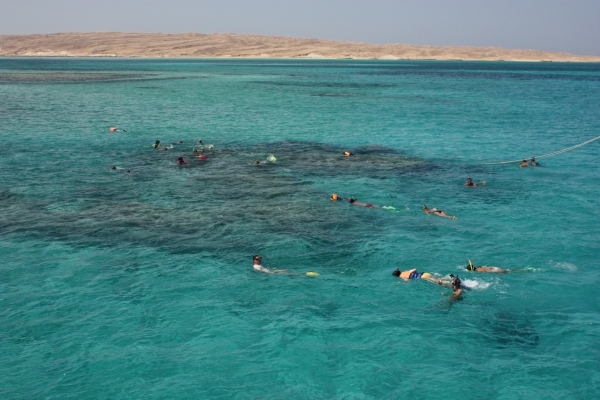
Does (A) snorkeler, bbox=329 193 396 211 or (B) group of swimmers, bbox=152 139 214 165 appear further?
(B) group of swimmers, bbox=152 139 214 165

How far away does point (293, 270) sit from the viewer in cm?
2341

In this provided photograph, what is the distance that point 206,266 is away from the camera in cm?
2364

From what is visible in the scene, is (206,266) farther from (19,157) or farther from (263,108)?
(263,108)

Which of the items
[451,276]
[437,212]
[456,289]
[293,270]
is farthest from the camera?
[437,212]

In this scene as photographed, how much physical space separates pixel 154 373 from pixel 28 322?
622 centimetres

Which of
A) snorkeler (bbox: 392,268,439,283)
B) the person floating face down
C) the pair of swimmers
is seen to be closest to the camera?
the pair of swimmers

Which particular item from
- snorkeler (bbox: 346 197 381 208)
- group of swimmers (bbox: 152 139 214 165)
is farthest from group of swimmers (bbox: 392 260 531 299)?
group of swimmers (bbox: 152 139 214 165)

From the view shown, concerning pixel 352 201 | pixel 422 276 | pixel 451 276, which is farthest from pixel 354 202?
pixel 451 276

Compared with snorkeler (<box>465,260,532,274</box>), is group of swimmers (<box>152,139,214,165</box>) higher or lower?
higher

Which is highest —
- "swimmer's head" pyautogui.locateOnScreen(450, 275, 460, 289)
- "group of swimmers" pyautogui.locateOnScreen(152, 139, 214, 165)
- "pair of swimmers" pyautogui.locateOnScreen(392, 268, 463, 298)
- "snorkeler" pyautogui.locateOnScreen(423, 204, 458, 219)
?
"group of swimmers" pyautogui.locateOnScreen(152, 139, 214, 165)

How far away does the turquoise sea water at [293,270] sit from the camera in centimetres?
1642

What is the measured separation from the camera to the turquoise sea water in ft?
53.9

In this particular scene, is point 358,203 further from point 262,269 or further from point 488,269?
point 262,269

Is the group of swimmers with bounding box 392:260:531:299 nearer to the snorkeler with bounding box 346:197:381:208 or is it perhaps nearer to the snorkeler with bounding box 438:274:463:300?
the snorkeler with bounding box 438:274:463:300
